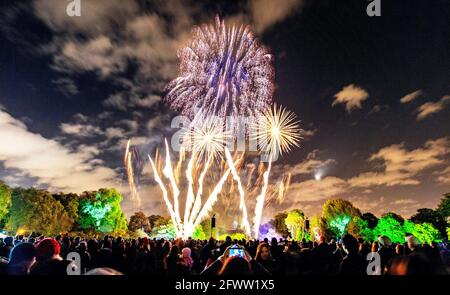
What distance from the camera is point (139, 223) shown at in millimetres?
151000

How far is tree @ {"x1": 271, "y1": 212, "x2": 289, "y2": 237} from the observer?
130125mm

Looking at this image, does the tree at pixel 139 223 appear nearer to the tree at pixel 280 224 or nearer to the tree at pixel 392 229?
the tree at pixel 280 224

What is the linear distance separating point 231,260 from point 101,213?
275 feet

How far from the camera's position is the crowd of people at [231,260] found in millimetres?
4188

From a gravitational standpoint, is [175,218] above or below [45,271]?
above

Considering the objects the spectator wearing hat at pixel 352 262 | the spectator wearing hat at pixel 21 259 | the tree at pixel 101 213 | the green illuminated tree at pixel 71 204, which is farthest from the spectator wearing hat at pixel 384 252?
the tree at pixel 101 213

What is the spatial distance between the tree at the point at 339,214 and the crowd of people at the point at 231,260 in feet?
237

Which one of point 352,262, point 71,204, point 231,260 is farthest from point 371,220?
point 231,260
